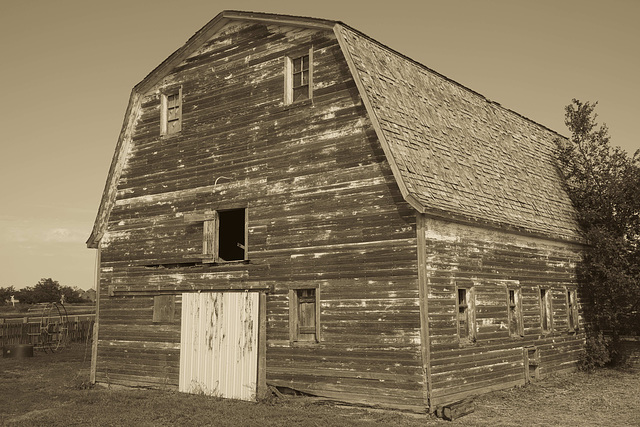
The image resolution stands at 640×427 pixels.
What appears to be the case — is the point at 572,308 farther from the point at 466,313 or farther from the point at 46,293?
the point at 46,293

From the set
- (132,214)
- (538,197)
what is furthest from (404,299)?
(132,214)

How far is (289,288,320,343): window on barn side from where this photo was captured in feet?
45.4

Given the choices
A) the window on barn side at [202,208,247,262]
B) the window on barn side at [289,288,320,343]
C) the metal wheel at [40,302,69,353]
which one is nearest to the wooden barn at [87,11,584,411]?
the window on barn side at [289,288,320,343]

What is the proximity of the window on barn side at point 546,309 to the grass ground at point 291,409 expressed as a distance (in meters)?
1.46

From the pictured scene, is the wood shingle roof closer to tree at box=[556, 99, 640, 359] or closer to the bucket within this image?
A: tree at box=[556, 99, 640, 359]

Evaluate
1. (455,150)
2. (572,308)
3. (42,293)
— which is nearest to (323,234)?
(455,150)

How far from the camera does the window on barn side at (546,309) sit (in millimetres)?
17400

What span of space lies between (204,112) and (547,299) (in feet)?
35.1

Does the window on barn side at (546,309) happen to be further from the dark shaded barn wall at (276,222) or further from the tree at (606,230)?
the dark shaded barn wall at (276,222)

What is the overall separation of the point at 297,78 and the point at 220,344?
21.9 ft

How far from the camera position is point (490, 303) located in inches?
581

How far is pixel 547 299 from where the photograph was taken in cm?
1747

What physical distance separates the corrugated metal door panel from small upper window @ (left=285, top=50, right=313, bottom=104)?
4.78m

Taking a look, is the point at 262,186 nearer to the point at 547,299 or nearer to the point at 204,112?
the point at 204,112
